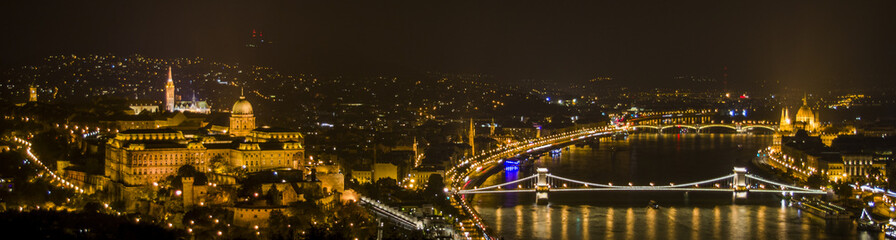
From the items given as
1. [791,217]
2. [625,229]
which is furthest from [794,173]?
[625,229]

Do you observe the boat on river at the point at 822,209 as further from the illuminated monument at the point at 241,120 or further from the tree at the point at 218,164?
the tree at the point at 218,164

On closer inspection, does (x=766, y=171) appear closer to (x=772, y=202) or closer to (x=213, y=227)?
(x=772, y=202)

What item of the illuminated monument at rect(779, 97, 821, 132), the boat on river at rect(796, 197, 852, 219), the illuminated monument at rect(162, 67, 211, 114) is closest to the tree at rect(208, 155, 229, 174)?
the illuminated monument at rect(162, 67, 211, 114)

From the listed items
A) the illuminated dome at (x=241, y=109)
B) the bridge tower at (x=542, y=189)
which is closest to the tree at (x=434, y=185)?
the bridge tower at (x=542, y=189)

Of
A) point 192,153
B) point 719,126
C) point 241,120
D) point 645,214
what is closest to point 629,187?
point 645,214

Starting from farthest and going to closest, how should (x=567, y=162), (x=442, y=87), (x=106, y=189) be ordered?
1. (x=442, y=87)
2. (x=567, y=162)
3. (x=106, y=189)

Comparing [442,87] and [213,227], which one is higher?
[442,87]

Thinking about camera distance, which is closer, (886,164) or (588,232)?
(588,232)

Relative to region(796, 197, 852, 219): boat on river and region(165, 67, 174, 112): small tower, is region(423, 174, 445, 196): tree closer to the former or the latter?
region(796, 197, 852, 219): boat on river
